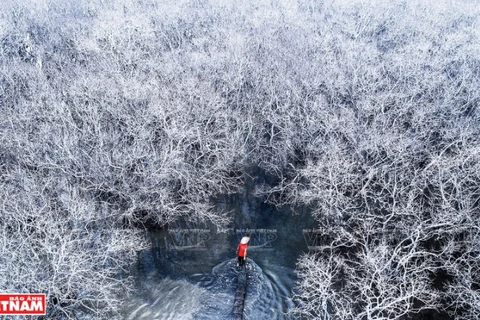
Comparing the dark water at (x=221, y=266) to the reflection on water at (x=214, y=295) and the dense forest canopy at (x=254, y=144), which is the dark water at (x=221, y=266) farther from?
the dense forest canopy at (x=254, y=144)

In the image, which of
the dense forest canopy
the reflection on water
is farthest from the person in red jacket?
the dense forest canopy

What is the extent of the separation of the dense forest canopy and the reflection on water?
2.84 feet

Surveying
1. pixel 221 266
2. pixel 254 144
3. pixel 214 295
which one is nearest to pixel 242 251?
pixel 221 266

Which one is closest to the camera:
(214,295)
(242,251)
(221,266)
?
(214,295)

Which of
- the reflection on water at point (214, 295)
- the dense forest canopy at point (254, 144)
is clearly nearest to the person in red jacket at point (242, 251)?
the reflection on water at point (214, 295)

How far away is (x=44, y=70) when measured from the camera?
24609mm

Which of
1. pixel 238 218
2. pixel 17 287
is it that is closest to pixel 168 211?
pixel 238 218

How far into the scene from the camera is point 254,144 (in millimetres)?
22359

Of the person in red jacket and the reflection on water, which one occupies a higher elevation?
the person in red jacket

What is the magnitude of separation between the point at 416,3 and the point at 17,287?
37454 mm

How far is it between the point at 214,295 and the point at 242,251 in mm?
2247

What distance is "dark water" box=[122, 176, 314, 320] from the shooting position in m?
15.1

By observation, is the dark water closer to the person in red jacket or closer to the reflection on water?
the reflection on water

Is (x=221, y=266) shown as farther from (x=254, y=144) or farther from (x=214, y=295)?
(x=254, y=144)
